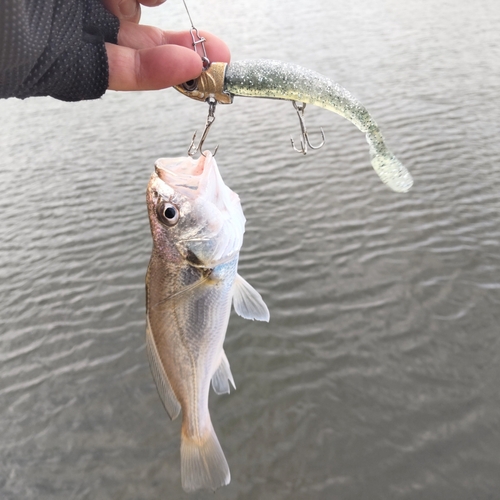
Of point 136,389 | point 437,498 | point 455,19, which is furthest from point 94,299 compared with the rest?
point 455,19

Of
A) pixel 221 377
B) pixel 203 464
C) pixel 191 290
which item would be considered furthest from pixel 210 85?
pixel 203 464

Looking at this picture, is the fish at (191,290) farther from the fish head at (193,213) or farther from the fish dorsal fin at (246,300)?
the fish dorsal fin at (246,300)

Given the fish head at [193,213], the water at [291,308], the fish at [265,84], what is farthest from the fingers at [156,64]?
the water at [291,308]

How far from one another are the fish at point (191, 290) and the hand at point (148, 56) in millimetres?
446

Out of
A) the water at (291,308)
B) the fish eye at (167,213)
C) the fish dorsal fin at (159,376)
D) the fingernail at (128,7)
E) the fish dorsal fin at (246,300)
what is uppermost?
the fingernail at (128,7)

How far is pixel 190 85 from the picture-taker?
2180mm

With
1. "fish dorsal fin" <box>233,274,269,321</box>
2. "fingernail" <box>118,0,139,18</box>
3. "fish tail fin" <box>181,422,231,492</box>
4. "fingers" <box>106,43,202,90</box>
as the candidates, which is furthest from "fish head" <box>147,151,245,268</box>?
"fish tail fin" <box>181,422,231,492</box>

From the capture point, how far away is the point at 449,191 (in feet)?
26.8

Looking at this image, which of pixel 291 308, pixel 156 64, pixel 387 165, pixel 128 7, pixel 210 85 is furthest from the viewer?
pixel 291 308

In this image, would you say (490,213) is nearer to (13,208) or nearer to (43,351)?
(43,351)

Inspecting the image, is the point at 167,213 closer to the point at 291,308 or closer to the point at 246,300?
the point at 246,300

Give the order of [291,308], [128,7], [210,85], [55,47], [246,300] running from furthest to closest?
[291,308]
[246,300]
[128,7]
[210,85]
[55,47]

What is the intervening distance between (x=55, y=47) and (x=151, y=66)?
1.28 ft

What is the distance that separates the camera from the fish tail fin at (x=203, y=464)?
238cm
